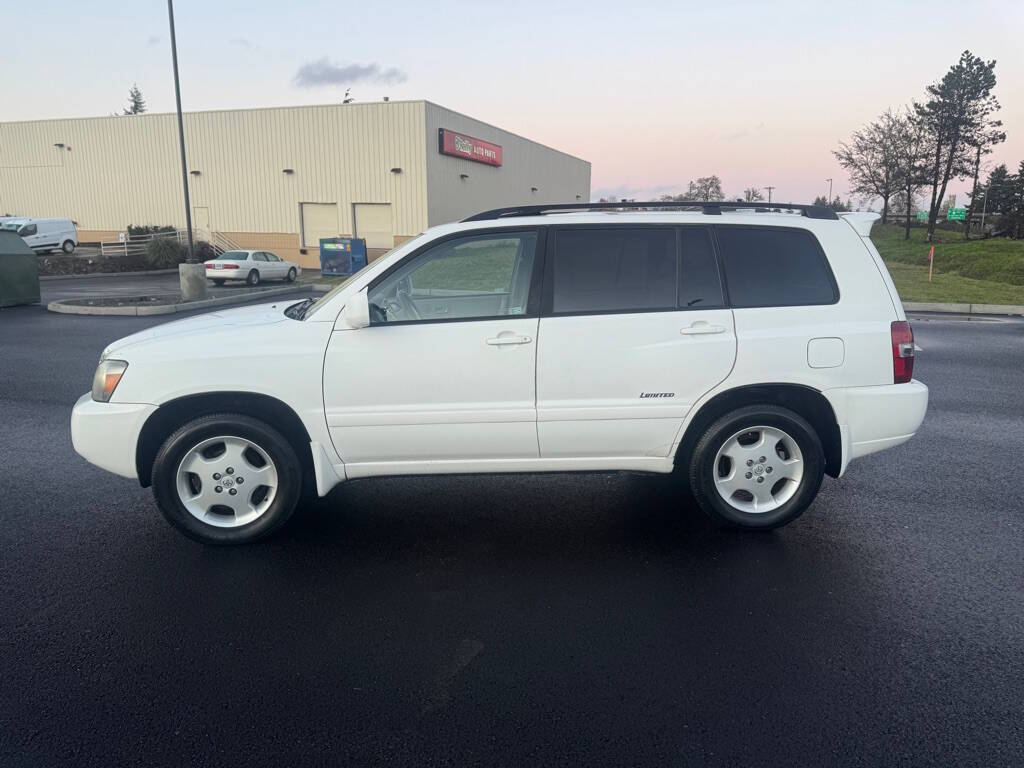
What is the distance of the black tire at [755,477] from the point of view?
4.35 metres

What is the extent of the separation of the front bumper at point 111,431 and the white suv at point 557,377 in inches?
0.4

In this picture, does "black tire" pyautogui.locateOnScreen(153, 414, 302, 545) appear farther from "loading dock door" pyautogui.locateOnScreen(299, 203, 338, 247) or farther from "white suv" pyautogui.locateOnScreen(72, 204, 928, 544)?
"loading dock door" pyautogui.locateOnScreen(299, 203, 338, 247)

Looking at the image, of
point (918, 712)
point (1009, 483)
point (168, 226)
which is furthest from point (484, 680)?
point (168, 226)

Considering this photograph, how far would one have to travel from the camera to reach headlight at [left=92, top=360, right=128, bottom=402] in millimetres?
4176

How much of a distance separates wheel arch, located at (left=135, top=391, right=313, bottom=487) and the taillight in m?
3.37

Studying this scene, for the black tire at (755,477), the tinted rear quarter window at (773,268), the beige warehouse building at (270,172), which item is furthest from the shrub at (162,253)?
the black tire at (755,477)

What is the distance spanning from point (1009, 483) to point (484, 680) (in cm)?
436

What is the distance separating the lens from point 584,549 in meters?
4.29

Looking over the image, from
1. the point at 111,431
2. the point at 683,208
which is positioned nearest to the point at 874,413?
the point at 683,208

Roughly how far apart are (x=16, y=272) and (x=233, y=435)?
16.9m

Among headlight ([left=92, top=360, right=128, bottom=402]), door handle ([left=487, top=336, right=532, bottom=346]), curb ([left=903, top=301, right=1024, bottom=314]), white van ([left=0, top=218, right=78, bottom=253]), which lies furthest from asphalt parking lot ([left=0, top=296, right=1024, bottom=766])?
white van ([left=0, top=218, right=78, bottom=253])

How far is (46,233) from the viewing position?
3331 centimetres

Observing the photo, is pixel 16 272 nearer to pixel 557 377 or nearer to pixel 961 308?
pixel 557 377

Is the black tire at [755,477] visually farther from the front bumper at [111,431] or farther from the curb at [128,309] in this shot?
the curb at [128,309]
